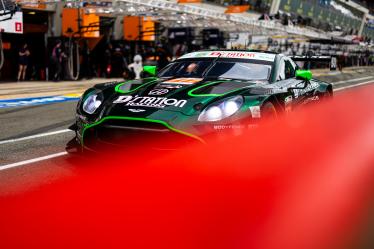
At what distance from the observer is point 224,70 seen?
597 cm

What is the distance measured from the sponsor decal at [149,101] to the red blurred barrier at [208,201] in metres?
0.50

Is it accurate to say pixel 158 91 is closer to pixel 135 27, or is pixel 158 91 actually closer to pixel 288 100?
pixel 288 100

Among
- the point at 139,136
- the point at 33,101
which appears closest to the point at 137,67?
the point at 33,101

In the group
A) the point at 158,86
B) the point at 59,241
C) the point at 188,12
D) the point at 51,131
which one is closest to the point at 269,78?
the point at 158,86

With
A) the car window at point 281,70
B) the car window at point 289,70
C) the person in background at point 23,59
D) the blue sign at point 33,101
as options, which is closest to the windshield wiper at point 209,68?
the car window at point 281,70

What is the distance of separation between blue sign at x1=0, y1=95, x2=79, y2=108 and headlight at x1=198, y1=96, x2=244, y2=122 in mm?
7290

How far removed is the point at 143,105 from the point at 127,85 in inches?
35.0

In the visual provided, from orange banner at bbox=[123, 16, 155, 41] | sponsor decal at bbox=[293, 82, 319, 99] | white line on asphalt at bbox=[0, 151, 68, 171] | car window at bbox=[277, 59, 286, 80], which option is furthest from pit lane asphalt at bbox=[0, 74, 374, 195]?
orange banner at bbox=[123, 16, 155, 41]

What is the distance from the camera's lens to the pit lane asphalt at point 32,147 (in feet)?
14.3

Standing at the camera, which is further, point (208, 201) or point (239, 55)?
point (239, 55)

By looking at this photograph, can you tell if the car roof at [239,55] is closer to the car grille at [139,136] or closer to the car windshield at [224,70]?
the car windshield at [224,70]

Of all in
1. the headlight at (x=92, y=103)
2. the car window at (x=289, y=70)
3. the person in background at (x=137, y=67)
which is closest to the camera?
the headlight at (x=92, y=103)

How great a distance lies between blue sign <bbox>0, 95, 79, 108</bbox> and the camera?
1115 centimetres

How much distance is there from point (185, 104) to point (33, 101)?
817 cm
